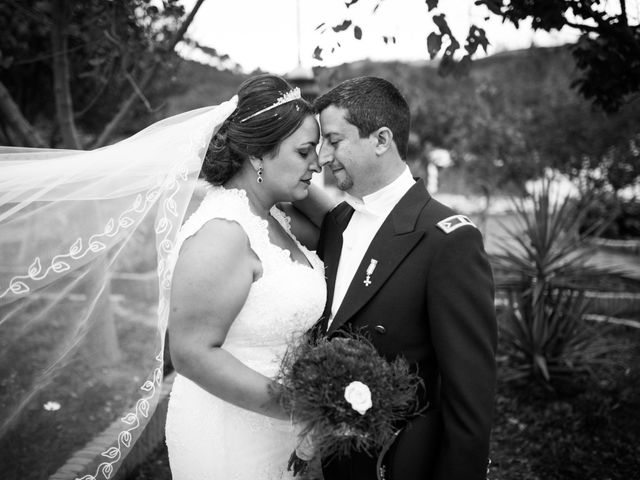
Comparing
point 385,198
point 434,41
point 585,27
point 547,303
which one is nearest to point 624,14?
point 585,27

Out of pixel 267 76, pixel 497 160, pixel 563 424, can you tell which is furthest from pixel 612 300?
pixel 497 160

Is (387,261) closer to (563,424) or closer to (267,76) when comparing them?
(267,76)

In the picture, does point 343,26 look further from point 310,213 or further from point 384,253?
point 384,253

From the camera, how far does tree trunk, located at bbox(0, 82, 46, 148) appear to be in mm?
→ 4520

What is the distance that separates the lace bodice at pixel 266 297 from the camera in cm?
262

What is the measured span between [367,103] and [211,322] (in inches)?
49.8

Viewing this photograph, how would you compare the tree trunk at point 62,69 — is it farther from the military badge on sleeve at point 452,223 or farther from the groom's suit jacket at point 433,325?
the military badge on sleeve at point 452,223

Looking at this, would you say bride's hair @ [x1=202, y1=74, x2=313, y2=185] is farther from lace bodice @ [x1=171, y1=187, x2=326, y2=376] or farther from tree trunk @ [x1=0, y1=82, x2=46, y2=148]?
tree trunk @ [x1=0, y1=82, x2=46, y2=148]

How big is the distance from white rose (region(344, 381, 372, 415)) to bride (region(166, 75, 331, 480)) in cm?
45

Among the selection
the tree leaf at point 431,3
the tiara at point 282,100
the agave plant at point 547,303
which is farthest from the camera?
the agave plant at point 547,303

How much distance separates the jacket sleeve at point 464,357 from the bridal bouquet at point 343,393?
0.83 feet

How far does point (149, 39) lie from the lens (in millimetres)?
4953

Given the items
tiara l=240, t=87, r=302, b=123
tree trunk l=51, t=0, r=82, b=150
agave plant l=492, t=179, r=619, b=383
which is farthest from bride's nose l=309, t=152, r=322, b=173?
agave plant l=492, t=179, r=619, b=383

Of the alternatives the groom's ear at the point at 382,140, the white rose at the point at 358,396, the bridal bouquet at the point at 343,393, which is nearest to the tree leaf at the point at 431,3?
the groom's ear at the point at 382,140
